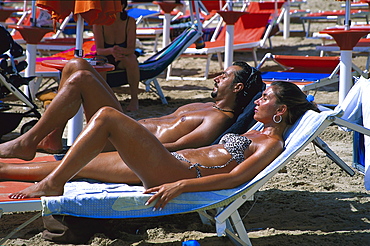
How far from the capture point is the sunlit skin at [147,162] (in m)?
2.51

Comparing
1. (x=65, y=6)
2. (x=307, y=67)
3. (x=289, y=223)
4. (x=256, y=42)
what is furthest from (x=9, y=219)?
(x=256, y=42)

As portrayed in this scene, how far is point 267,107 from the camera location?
2.85 m

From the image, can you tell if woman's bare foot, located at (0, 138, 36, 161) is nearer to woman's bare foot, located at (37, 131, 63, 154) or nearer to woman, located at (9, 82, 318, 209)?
woman's bare foot, located at (37, 131, 63, 154)

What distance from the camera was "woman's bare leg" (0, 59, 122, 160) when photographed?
3.11 metres

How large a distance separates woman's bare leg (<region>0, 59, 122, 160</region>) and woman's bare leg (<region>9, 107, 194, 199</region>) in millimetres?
602

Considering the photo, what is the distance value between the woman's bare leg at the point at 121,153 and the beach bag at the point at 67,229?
295 millimetres

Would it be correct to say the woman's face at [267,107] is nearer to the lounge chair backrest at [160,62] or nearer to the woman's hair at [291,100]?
the woman's hair at [291,100]

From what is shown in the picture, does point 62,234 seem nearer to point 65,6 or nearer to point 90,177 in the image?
point 90,177

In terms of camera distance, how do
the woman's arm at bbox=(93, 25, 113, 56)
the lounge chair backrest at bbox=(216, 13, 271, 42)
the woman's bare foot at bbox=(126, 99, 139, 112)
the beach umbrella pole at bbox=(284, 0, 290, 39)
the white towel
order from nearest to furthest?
the white towel < the woman's arm at bbox=(93, 25, 113, 56) < the woman's bare foot at bbox=(126, 99, 139, 112) < the lounge chair backrest at bbox=(216, 13, 271, 42) < the beach umbrella pole at bbox=(284, 0, 290, 39)

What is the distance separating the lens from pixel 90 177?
9.52 feet

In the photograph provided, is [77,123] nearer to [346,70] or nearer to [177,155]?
[177,155]

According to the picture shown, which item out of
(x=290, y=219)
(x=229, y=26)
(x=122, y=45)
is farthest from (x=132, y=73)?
(x=290, y=219)

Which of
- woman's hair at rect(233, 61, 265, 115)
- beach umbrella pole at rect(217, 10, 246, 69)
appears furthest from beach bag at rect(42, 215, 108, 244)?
beach umbrella pole at rect(217, 10, 246, 69)

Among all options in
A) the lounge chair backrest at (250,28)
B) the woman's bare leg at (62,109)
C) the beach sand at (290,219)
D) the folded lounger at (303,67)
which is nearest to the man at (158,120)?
the woman's bare leg at (62,109)
